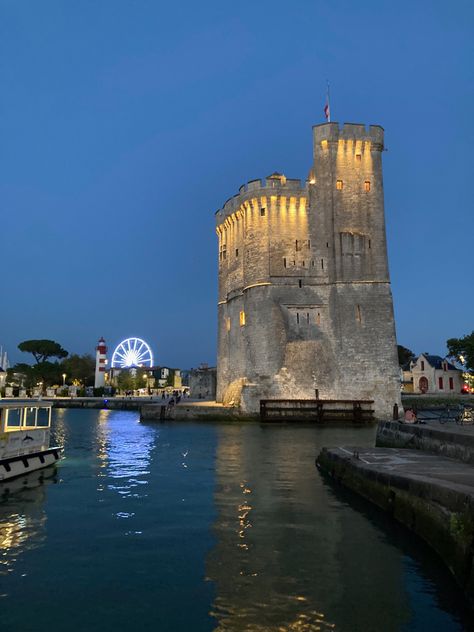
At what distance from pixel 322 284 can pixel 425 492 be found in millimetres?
30354

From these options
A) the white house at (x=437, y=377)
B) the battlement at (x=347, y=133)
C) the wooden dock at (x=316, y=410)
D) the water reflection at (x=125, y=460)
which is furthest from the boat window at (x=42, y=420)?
the white house at (x=437, y=377)

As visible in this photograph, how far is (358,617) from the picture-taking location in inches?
216

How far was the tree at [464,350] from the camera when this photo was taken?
5384 cm

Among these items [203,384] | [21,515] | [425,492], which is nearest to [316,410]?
[21,515]

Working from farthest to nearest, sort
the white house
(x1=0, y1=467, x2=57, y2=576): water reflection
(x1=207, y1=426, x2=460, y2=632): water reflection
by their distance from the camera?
1. the white house
2. (x1=0, y1=467, x2=57, y2=576): water reflection
3. (x1=207, y1=426, x2=460, y2=632): water reflection

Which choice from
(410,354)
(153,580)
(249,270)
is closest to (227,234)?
(249,270)

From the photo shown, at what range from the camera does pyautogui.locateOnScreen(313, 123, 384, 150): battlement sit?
38.2m

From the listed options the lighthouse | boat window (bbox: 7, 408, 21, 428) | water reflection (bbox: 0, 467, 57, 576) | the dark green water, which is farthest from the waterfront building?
the dark green water

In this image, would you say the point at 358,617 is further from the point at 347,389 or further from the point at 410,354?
the point at 410,354

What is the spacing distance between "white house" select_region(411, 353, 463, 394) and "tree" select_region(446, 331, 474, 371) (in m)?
6.83

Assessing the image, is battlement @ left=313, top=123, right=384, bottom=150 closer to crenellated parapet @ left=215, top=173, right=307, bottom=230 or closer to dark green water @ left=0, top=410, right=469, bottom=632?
crenellated parapet @ left=215, top=173, right=307, bottom=230

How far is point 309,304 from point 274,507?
27849 mm

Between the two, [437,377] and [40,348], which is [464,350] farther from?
[40,348]

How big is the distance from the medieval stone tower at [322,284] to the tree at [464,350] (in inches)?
873
